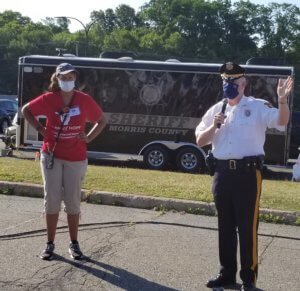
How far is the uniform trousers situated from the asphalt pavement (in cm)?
35

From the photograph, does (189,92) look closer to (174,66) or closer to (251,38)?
(174,66)

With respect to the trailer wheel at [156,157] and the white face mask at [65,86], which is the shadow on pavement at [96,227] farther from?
the trailer wheel at [156,157]

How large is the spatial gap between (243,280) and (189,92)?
10076 mm

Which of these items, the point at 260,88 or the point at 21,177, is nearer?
the point at 21,177

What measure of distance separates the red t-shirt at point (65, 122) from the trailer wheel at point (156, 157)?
30.2 feet

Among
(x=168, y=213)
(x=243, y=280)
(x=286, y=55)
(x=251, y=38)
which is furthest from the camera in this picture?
(x=251, y=38)

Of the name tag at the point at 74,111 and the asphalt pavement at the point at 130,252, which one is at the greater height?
the name tag at the point at 74,111

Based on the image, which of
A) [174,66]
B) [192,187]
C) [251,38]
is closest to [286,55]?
[251,38]

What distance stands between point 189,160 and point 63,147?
9336 millimetres

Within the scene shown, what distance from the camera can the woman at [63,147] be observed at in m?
5.62

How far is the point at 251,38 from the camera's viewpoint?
96312 mm

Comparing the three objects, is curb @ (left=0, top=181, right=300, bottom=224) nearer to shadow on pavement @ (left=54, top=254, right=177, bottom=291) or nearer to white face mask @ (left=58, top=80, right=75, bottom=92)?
shadow on pavement @ (left=54, top=254, right=177, bottom=291)

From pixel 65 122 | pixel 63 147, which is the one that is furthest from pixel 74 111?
pixel 63 147

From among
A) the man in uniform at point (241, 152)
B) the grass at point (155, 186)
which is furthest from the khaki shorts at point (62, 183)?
the grass at point (155, 186)
